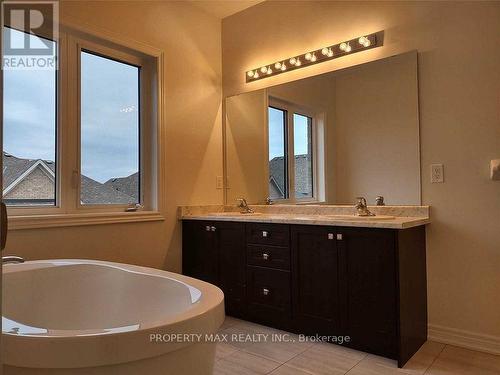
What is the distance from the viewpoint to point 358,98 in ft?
8.59

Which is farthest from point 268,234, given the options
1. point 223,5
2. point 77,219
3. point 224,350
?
point 223,5

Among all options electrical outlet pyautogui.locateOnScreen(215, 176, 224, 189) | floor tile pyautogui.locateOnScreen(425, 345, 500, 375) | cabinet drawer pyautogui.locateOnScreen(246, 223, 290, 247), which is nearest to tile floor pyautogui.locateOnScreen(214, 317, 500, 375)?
floor tile pyautogui.locateOnScreen(425, 345, 500, 375)

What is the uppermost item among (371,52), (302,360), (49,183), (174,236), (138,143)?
(371,52)

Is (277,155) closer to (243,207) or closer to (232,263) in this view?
(243,207)

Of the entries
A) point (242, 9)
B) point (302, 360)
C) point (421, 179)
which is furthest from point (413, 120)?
point (242, 9)

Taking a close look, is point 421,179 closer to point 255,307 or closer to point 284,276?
point 284,276

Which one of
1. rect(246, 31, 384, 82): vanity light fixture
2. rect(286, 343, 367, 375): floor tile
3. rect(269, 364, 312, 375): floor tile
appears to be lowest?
rect(269, 364, 312, 375): floor tile

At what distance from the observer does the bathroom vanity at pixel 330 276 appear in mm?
2002

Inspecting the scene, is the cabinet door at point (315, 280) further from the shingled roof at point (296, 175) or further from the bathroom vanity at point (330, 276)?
the shingled roof at point (296, 175)

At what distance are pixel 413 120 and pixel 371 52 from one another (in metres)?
0.60

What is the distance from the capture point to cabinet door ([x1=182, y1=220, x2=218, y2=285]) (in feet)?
9.44

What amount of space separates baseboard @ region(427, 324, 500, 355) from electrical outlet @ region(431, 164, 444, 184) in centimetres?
93

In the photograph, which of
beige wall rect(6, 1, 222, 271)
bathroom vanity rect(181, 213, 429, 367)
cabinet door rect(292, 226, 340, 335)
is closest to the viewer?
bathroom vanity rect(181, 213, 429, 367)

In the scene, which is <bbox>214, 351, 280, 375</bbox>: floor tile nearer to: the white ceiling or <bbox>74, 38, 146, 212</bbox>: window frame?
<bbox>74, 38, 146, 212</bbox>: window frame
